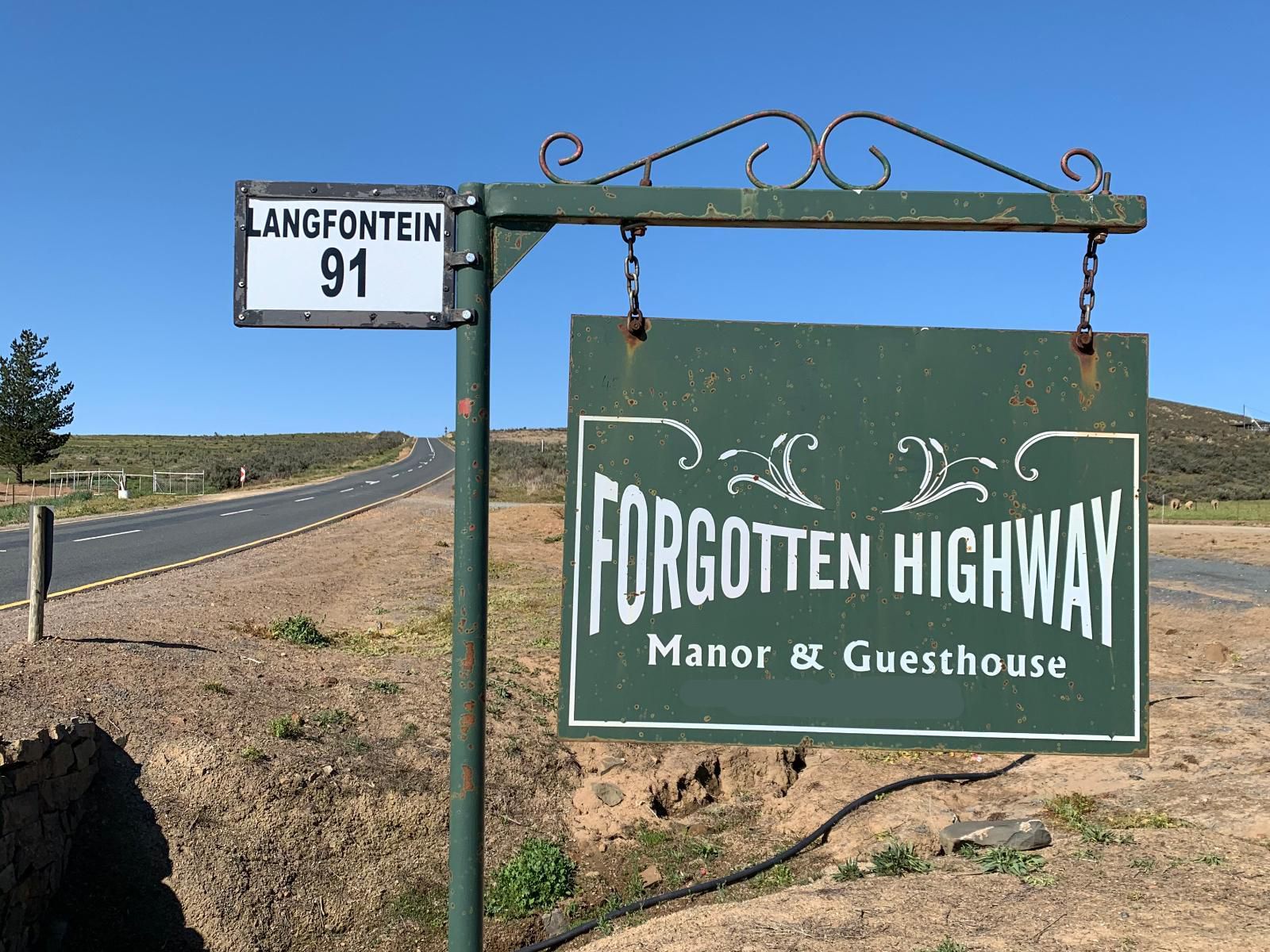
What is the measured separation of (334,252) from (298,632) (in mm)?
7524

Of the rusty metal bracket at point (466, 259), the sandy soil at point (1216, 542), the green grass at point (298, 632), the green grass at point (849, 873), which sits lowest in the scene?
the green grass at point (849, 873)

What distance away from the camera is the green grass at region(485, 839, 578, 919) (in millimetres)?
5726

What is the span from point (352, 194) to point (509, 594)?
36.4ft

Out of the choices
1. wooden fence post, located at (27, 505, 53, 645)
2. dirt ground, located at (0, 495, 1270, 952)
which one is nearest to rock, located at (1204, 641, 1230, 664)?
dirt ground, located at (0, 495, 1270, 952)

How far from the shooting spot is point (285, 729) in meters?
6.38

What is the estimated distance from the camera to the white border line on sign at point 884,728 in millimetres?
2191

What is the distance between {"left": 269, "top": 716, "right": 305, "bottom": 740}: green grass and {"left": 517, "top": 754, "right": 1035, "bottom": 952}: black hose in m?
2.23

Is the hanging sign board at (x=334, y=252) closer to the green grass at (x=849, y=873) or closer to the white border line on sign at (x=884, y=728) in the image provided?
the white border line on sign at (x=884, y=728)

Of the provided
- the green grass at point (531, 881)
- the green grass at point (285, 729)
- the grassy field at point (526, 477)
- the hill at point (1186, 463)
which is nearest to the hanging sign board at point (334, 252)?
the green grass at point (531, 881)

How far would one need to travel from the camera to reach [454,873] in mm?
2207

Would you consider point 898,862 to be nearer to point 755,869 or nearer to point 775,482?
point 755,869

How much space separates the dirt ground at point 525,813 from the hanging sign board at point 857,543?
195 cm

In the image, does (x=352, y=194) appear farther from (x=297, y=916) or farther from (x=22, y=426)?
(x=22, y=426)

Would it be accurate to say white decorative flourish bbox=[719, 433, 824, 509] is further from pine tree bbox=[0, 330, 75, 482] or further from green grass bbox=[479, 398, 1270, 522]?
pine tree bbox=[0, 330, 75, 482]
